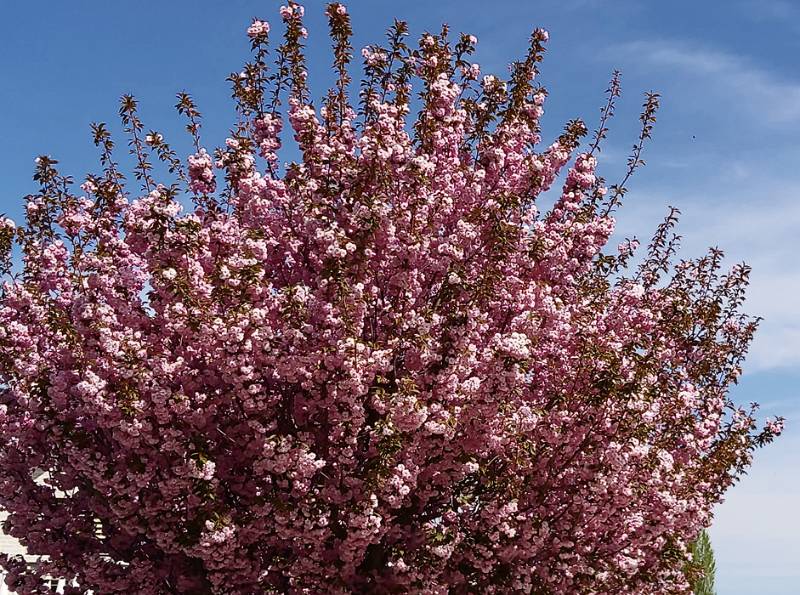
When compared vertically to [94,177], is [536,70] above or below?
above

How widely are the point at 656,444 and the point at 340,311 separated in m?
5.70

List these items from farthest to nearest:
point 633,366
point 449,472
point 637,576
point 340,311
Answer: point 637,576 → point 633,366 → point 449,472 → point 340,311

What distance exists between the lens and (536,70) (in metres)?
15.1

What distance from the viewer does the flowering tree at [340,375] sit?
11.5m

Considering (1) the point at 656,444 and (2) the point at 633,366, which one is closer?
(2) the point at 633,366

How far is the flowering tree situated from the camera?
11516 millimetres

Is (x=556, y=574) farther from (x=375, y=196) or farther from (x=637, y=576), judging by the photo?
(x=375, y=196)

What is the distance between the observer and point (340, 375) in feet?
36.8

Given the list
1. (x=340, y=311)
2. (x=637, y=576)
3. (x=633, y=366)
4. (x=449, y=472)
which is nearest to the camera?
(x=340, y=311)

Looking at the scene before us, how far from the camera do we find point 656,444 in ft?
46.5

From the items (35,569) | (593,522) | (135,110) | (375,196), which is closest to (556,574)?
(593,522)

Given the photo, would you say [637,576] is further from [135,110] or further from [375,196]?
[135,110]

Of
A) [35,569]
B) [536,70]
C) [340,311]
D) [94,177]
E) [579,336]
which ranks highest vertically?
[536,70]

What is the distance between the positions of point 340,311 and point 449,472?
8.33 ft
